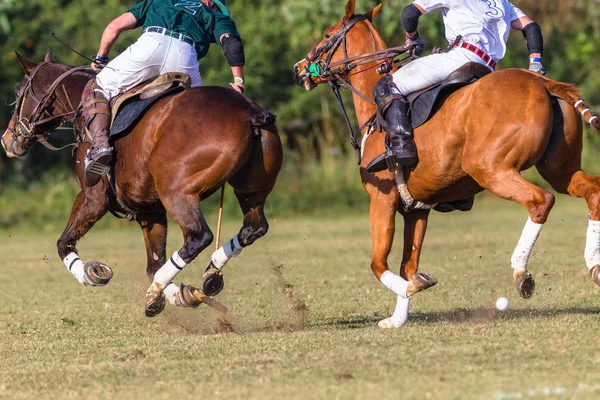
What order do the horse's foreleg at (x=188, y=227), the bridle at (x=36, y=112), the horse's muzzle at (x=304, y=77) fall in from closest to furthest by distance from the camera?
the horse's foreleg at (x=188, y=227) < the horse's muzzle at (x=304, y=77) < the bridle at (x=36, y=112)

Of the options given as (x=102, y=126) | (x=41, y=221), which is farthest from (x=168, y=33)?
(x=41, y=221)

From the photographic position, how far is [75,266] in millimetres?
8742

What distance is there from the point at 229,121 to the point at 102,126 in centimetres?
122

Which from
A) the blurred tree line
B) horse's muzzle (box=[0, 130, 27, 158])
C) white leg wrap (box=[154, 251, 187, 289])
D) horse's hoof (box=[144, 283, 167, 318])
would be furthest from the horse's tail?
the blurred tree line

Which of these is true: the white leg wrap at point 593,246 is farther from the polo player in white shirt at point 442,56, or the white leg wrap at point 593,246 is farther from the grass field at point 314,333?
the polo player in white shirt at point 442,56

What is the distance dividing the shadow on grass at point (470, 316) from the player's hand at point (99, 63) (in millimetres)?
3066

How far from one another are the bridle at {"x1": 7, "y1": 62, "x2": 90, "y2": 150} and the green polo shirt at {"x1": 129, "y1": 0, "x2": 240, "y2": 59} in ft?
3.19

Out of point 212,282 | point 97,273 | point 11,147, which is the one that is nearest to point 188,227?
point 212,282

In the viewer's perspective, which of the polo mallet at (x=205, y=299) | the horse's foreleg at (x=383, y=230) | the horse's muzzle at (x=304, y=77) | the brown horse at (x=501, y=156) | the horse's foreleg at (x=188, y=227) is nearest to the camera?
the brown horse at (x=501, y=156)

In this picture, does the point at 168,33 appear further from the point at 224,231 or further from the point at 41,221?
the point at 41,221

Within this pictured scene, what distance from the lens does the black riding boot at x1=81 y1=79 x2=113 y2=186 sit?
841cm

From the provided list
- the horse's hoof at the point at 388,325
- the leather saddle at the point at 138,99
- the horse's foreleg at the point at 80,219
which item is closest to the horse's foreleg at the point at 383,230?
the horse's hoof at the point at 388,325

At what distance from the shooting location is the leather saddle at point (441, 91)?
7910mm

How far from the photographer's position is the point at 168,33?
8.66 meters
